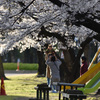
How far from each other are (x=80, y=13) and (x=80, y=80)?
1.90 m

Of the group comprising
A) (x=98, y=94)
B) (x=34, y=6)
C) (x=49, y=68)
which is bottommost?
(x=98, y=94)

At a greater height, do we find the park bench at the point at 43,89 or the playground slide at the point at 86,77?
the playground slide at the point at 86,77

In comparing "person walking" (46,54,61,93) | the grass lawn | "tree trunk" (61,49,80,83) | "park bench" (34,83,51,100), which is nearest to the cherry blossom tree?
"person walking" (46,54,61,93)

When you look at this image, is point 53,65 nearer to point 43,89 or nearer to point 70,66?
point 43,89

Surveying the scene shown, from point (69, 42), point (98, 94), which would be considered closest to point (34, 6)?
point (98, 94)

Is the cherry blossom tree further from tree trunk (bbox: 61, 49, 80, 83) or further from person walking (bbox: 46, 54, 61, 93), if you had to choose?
tree trunk (bbox: 61, 49, 80, 83)

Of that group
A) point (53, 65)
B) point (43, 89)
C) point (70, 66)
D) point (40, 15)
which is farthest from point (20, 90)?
point (43, 89)

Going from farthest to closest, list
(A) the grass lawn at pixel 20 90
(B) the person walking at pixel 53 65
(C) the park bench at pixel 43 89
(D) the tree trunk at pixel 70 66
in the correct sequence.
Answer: (D) the tree trunk at pixel 70 66, (B) the person walking at pixel 53 65, (A) the grass lawn at pixel 20 90, (C) the park bench at pixel 43 89

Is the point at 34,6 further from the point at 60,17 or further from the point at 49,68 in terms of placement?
the point at 49,68

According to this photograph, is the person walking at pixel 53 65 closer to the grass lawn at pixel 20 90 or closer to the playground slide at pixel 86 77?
the grass lawn at pixel 20 90

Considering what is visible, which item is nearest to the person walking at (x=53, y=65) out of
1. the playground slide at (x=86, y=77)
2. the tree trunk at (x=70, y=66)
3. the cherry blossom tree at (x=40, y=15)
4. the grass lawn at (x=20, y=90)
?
the grass lawn at (x=20, y=90)

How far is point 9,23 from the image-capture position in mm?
13047

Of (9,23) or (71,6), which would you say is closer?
(71,6)

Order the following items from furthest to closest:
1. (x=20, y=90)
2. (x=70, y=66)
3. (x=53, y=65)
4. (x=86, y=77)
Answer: (x=70, y=66) → (x=20, y=90) → (x=53, y=65) → (x=86, y=77)
